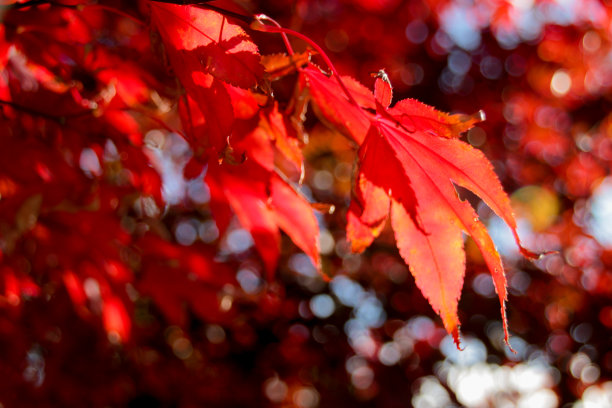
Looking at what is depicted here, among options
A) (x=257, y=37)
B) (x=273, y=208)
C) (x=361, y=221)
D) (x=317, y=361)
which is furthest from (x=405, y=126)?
(x=317, y=361)

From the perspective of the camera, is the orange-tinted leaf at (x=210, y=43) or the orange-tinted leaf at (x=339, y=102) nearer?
the orange-tinted leaf at (x=210, y=43)

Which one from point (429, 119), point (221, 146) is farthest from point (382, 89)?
point (221, 146)

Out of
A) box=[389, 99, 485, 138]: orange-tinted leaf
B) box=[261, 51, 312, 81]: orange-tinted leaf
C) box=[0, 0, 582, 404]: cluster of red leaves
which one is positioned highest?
box=[389, 99, 485, 138]: orange-tinted leaf

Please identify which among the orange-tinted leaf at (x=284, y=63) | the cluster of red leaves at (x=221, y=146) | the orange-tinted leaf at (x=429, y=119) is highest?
the orange-tinted leaf at (x=429, y=119)

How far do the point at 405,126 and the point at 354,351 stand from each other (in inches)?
85.0

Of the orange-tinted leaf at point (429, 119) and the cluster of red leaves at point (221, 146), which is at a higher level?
the orange-tinted leaf at point (429, 119)

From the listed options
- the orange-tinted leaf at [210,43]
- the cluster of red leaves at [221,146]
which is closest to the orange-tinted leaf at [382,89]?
the cluster of red leaves at [221,146]

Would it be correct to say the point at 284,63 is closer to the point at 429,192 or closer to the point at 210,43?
the point at 210,43

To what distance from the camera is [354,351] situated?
8.55 ft

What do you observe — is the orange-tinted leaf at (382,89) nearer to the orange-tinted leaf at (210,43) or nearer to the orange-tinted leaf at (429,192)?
the orange-tinted leaf at (429,192)

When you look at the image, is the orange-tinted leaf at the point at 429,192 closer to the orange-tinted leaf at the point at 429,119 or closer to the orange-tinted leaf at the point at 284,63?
the orange-tinted leaf at the point at 429,119

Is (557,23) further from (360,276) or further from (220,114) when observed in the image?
(220,114)

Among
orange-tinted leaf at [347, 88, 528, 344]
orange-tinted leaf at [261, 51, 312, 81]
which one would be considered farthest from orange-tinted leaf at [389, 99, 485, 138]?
orange-tinted leaf at [261, 51, 312, 81]

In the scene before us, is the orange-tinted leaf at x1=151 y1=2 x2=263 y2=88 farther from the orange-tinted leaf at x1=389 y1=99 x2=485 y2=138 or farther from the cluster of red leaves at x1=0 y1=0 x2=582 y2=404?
the orange-tinted leaf at x1=389 y1=99 x2=485 y2=138
